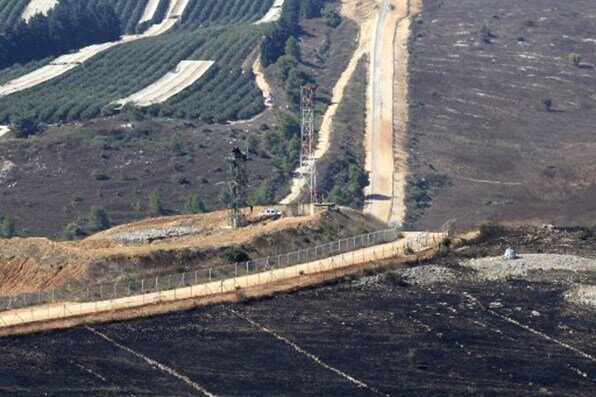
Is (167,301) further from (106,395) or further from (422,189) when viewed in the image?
(422,189)

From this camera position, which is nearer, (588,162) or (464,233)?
(464,233)

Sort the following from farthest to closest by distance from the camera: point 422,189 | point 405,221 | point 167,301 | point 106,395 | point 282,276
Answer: point 422,189, point 405,221, point 282,276, point 167,301, point 106,395

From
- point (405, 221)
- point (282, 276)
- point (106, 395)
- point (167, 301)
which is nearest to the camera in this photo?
point (106, 395)

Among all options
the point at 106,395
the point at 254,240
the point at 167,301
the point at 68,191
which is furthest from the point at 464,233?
the point at 68,191

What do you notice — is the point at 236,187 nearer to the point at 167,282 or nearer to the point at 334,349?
the point at 167,282

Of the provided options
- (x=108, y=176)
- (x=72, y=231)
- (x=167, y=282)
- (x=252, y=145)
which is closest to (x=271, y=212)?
(x=167, y=282)
